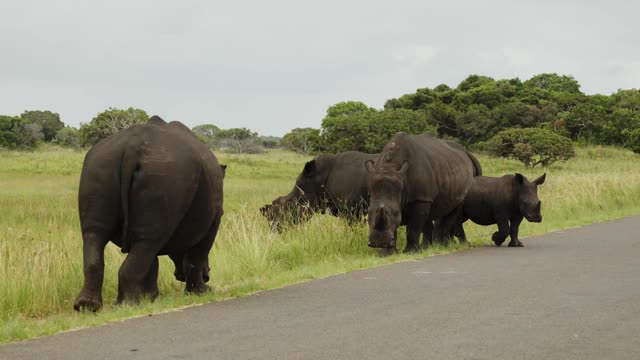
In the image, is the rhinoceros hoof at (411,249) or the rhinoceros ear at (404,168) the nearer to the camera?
the rhinoceros ear at (404,168)

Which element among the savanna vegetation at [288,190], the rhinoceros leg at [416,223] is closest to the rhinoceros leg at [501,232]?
the savanna vegetation at [288,190]

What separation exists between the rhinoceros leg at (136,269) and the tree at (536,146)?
47846 mm

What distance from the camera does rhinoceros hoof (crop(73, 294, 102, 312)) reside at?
7.98m

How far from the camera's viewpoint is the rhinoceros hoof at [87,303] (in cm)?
798

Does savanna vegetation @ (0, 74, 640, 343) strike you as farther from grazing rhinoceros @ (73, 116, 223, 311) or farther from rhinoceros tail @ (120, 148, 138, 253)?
rhinoceros tail @ (120, 148, 138, 253)

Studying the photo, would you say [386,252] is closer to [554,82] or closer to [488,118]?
[488,118]

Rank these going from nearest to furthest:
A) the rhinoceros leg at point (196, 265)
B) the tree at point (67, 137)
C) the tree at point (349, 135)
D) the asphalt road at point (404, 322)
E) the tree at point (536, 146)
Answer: the asphalt road at point (404, 322) → the rhinoceros leg at point (196, 265) → the tree at point (536, 146) → the tree at point (349, 135) → the tree at point (67, 137)

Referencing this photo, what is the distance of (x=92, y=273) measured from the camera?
26.2 ft

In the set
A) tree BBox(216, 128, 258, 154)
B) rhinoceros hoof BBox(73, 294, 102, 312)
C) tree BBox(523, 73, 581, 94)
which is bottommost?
tree BBox(216, 128, 258, 154)

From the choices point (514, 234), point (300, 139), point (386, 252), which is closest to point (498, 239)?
point (514, 234)

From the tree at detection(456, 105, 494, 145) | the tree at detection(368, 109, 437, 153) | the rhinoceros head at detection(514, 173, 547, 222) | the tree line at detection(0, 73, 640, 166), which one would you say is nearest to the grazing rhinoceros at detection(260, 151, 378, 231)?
the rhinoceros head at detection(514, 173, 547, 222)

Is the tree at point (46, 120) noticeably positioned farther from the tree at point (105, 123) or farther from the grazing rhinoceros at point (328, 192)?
the grazing rhinoceros at point (328, 192)

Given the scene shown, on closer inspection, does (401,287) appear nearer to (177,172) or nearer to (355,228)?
(177,172)

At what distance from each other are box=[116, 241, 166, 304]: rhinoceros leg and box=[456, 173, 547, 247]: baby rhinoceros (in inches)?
334
